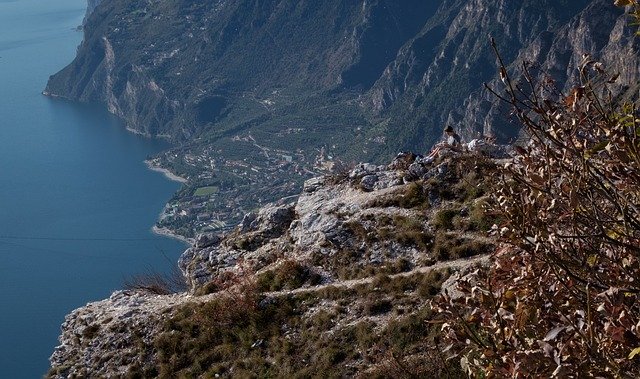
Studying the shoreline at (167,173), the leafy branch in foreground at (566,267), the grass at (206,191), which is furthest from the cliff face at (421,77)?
the leafy branch in foreground at (566,267)

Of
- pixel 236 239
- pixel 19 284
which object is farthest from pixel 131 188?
pixel 236 239

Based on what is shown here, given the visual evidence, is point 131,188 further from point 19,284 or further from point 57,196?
point 19,284

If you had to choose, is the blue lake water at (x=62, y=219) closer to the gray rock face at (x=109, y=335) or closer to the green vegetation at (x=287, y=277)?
the gray rock face at (x=109, y=335)

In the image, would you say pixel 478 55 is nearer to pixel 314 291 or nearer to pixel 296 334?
pixel 314 291

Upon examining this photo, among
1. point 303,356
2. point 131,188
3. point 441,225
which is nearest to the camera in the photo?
point 303,356

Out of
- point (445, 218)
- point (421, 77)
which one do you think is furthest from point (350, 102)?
point (445, 218)
